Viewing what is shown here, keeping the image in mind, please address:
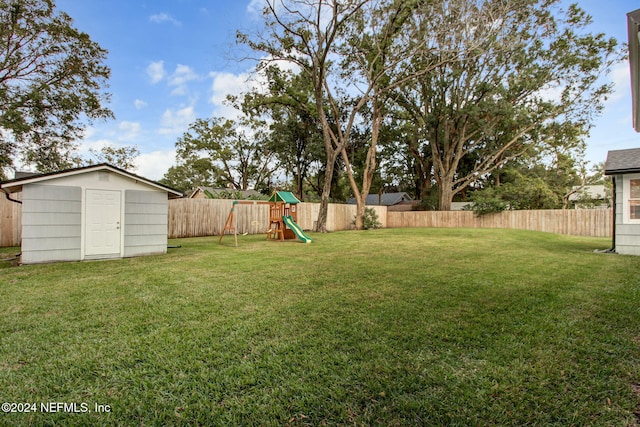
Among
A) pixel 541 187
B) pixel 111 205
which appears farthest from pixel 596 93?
pixel 111 205

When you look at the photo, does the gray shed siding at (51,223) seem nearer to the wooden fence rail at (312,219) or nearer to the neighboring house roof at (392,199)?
the wooden fence rail at (312,219)

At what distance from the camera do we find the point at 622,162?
7.80 metres

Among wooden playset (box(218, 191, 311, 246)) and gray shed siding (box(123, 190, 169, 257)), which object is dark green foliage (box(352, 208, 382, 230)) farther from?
gray shed siding (box(123, 190, 169, 257))

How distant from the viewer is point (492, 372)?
2.04 m

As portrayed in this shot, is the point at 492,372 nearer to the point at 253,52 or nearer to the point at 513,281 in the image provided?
the point at 513,281

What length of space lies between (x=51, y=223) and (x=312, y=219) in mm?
11520

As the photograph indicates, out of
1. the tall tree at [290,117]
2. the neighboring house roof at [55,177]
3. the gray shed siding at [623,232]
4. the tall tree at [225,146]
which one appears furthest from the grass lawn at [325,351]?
the tall tree at [225,146]

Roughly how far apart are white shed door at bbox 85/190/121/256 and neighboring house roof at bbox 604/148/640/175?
1279 cm

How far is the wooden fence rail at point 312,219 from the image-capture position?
→ 977 cm

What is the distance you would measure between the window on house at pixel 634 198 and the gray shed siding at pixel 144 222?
1254cm

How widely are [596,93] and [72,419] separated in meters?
25.2

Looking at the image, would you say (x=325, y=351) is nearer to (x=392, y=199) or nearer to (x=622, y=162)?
(x=622, y=162)

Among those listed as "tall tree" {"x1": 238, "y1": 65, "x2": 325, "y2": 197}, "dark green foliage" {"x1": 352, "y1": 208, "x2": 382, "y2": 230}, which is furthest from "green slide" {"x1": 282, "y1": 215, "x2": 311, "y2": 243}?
"dark green foliage" {"x1": 352, "y1": 208, "x2": 382, "y2": 230}

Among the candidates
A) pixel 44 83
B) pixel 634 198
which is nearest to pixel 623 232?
pixel 634 198
